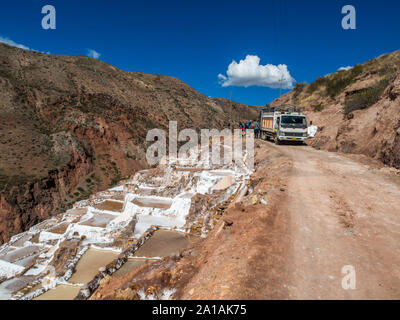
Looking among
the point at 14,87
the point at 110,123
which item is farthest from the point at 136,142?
the point at 14,87

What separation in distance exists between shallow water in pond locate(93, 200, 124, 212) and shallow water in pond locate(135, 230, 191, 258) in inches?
411

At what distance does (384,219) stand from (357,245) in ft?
5.73

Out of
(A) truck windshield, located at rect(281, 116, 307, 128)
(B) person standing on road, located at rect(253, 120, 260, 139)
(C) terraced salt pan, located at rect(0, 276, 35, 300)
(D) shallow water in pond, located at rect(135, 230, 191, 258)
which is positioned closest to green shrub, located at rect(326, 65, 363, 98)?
(B) person standing on road, located at rect(253, 120, 260, 139)

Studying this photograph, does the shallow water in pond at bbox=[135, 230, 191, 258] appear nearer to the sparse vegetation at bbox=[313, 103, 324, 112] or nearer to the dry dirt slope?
the dry dirt slope

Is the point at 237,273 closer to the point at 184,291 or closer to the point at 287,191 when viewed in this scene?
the point at 184,291

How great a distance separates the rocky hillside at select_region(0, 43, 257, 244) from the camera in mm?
33688

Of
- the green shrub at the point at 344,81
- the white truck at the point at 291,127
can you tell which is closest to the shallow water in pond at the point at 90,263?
the white truck at the point at 291,127

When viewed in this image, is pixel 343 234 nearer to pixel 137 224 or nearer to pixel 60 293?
pixel 60 293

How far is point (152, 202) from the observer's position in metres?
18.1

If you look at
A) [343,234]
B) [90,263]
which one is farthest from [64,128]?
[343,234]

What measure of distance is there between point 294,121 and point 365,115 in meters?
4.51

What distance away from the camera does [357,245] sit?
5184mm

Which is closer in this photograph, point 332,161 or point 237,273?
point 237,273
